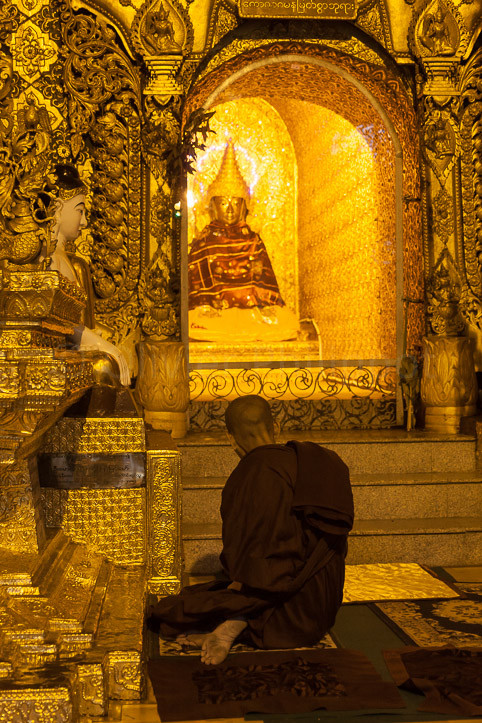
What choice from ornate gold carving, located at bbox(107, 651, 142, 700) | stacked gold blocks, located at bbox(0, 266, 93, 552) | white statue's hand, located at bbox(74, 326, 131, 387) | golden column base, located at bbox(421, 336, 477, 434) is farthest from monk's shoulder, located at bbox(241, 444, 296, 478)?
golden column base, located at bbox(421, 336, 477, 434)

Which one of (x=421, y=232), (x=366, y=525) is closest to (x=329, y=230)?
(x=421, y=232)

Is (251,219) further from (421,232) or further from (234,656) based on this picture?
(234,656)

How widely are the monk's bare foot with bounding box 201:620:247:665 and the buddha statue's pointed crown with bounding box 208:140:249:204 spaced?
613cm

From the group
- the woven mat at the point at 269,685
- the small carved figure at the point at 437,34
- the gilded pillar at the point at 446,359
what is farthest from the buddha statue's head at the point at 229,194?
the woven mat at the point at 269,685

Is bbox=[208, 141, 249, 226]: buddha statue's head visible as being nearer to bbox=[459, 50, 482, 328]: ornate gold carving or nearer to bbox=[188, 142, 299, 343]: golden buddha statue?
bbox=[188, 142, 299, 343]: golden buddha statue

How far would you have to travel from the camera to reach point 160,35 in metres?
6.07

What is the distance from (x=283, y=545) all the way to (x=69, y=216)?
2.06 meters

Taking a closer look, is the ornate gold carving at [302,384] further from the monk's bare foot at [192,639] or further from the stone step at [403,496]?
the monk's bare foot at [192,639]

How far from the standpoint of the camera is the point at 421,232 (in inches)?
253

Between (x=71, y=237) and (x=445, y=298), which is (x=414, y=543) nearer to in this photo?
(x=445, y=298)

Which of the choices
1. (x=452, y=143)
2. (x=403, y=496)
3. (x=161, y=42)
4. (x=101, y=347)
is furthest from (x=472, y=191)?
(x=101, y=347)

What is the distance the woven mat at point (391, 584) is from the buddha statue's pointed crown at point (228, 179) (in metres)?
5.12

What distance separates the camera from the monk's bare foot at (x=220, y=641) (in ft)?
10.1

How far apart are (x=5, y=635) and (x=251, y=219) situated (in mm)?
6732
